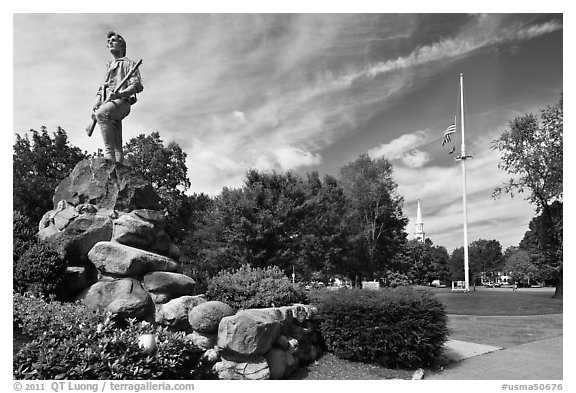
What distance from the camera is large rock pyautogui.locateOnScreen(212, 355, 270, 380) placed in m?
5.58

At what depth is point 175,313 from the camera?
5.98 meters

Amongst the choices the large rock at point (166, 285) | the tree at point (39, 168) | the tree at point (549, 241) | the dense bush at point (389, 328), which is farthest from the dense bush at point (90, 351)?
the tree at point (549, 241)

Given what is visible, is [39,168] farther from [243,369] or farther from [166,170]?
[243,369]

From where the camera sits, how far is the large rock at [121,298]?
579cm

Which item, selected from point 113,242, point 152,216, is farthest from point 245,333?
point 152,216

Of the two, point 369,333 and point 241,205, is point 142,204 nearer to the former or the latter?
point 369,333

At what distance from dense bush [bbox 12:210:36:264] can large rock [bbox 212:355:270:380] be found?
12.3 ft

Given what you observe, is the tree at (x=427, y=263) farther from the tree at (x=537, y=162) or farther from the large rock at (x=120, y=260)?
the large rock at (x=120, y=260)

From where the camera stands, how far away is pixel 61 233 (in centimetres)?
651

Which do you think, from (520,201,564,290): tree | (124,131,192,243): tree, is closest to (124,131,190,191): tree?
(124,131,192,243): tree

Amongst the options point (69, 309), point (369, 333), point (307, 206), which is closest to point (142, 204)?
point (69, 309)

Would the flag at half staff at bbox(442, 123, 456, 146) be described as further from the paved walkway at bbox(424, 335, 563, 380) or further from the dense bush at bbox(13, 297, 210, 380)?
the dense bush at bbox(13, 297, 210, 380)
